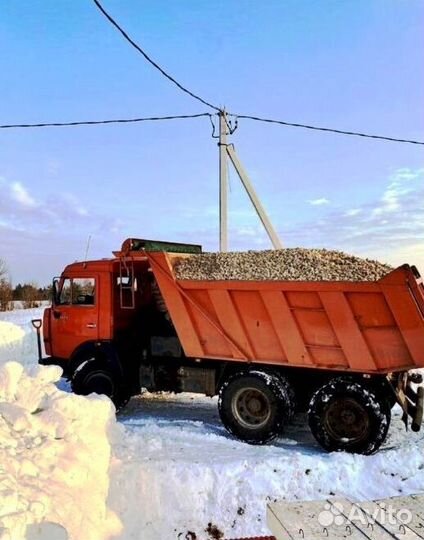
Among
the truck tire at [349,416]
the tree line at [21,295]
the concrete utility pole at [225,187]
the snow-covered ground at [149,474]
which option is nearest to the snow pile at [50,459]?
the snow-covered ground at [149,474]

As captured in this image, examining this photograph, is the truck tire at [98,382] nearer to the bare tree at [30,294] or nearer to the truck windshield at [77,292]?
the truck windshield at [77,292]

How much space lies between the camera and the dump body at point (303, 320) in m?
5.89

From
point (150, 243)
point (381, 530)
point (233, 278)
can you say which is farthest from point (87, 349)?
point (381, 530)

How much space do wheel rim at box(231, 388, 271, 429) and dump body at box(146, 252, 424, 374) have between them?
450mm

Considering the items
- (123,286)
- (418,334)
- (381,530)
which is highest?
(123,286)

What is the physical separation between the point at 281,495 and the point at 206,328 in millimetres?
2412

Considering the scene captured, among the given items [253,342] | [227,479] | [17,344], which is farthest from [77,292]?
[17,344]

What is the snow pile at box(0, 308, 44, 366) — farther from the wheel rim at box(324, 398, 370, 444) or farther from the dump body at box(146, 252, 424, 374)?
the wheel rim at box(324, 398, 370, 444)

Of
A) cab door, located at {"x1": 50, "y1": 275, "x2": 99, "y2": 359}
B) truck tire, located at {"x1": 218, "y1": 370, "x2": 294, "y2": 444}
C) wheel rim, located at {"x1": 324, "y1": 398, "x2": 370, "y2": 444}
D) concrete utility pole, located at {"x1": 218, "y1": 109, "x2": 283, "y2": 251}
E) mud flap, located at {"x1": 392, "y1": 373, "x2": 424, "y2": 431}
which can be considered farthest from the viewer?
concrete utility pole, located at {"x1": 218, "y1": 109, "x2": 283, "y2": 251}

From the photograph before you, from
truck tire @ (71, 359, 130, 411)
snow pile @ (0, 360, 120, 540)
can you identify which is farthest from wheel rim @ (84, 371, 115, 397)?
snow pile @ (0, 360, 120, 540)

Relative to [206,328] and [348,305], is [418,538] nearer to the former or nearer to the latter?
[348,305]

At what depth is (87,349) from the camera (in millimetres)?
7887

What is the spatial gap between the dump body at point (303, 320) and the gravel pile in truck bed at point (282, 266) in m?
0.19

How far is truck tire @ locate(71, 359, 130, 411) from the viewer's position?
7738 mm
